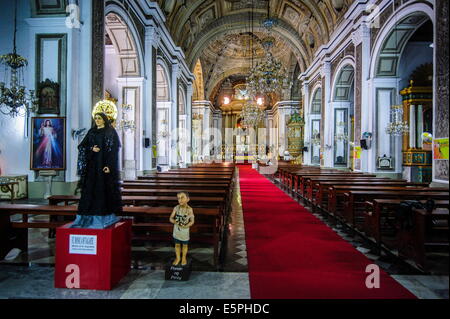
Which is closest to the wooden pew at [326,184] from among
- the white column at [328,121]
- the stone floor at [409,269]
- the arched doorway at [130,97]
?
the stone floor at [409,269]

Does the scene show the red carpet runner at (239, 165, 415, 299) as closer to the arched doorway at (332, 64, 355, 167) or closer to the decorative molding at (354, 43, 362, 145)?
the decorative molding at (354, 43, 362, 145)

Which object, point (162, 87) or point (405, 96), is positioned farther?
point (162, 87)

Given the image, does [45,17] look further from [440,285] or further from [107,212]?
[440,285]

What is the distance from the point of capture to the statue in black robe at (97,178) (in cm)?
283

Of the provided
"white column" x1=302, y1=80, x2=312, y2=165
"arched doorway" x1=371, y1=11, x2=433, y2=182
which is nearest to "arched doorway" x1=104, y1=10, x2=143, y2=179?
"arched doorway" x1=371, y1=11, x2=433, y2=182

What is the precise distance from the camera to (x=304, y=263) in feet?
11.6

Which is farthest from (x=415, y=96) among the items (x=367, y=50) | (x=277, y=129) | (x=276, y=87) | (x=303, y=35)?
(x=277, y=129)

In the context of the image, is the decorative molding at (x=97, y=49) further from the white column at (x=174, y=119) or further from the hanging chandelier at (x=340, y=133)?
the hanging chandelier at (x=340, y=133)

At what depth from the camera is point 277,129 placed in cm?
2722

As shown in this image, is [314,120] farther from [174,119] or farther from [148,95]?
[148,95]

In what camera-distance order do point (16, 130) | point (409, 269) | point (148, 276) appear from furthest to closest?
point (16, 130) → point (409, 269) → point (148, 276)

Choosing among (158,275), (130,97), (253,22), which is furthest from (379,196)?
(253,22)

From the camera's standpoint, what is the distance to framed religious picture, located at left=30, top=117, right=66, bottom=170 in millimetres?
6449

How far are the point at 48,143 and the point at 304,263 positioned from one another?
582cm
